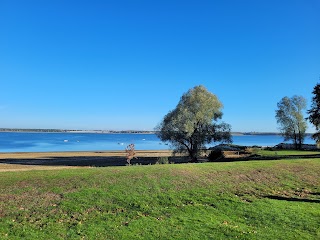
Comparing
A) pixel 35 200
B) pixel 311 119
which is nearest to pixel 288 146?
pixel 311 119

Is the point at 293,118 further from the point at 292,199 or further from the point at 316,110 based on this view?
the point at 292,199

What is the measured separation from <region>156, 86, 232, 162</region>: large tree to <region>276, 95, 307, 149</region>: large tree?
24.7m

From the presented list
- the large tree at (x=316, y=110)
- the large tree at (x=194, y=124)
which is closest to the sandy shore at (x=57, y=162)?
the large tree at (x=194, y=124)

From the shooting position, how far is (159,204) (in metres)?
12.7

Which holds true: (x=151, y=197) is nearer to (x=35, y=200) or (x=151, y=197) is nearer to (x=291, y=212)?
(x=35, y=200)

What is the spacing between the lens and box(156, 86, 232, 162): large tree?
41.3m

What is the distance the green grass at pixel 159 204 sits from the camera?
32.0 feet

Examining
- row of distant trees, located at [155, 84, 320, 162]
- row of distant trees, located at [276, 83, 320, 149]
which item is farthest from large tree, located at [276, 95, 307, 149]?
row of distant trees, located at [155, 84, 320, 162]

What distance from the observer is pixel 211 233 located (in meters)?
9.60

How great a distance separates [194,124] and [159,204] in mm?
29689

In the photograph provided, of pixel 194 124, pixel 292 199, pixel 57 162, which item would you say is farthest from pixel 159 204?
pixel 57 162

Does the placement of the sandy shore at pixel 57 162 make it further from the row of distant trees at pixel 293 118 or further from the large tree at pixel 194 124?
the row of distant trees at pixel 293 118

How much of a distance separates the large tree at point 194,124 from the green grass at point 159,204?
22983 millimetres

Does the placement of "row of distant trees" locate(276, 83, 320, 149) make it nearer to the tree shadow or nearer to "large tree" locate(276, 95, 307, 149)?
"large tree" locate(276, 95, 307, 149)
